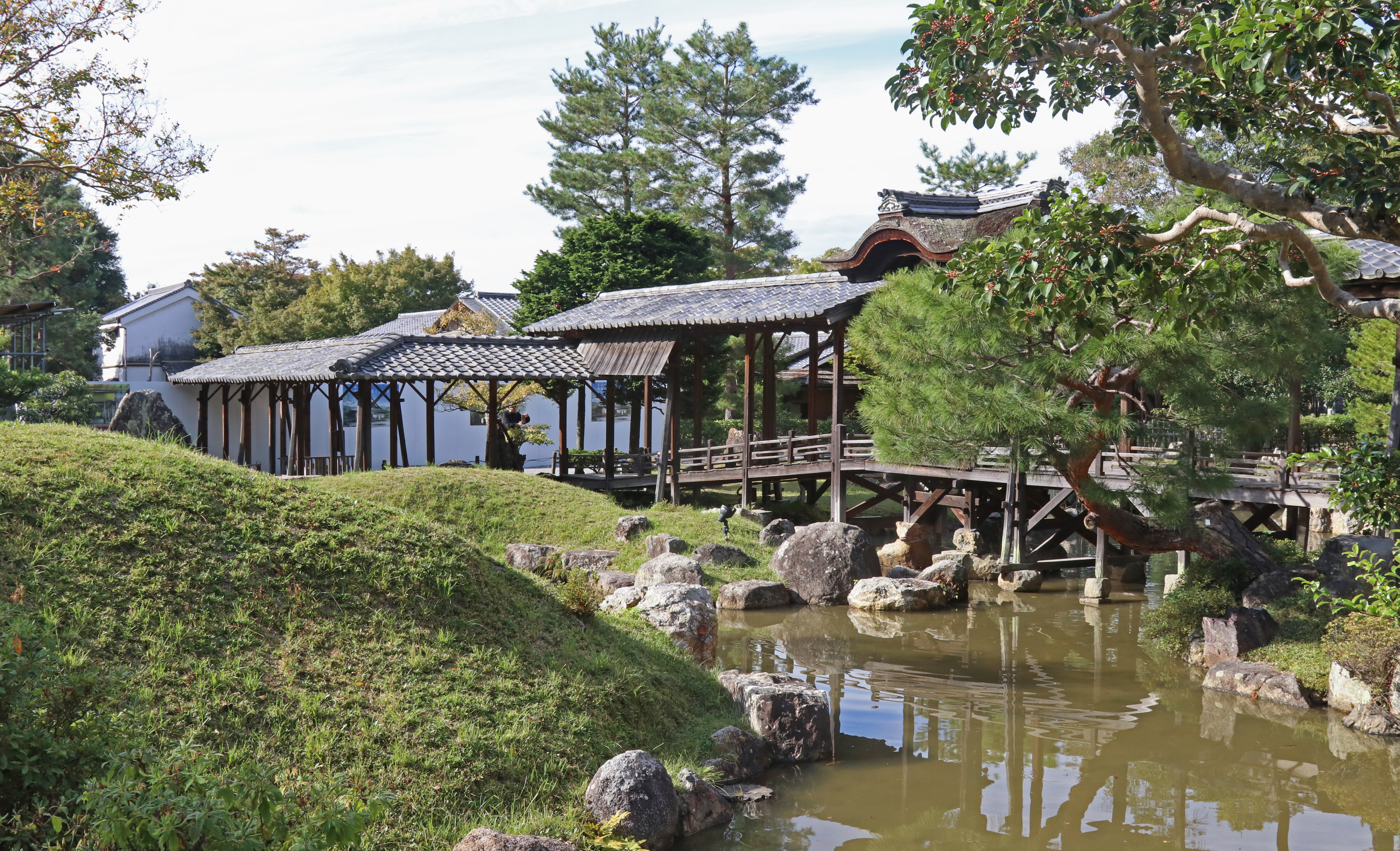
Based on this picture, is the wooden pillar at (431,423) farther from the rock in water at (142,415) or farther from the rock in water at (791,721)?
the rock in water at (791,721)

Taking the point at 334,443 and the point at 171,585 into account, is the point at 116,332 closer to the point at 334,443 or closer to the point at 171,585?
the point at 334,443

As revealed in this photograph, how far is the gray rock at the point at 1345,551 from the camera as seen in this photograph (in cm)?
1084

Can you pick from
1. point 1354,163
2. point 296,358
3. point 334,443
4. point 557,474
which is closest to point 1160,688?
point 1354,163

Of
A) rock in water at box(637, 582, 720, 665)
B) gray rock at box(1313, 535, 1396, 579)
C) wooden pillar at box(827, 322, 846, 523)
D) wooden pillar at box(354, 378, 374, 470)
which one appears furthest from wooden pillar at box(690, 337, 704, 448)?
gray rock at box(1313, 535, 1396, 579)

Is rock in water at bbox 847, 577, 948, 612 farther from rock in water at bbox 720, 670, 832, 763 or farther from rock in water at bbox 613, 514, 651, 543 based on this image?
rock in water at bbox 720, 670, 832, 763

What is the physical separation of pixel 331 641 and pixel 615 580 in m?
7.65

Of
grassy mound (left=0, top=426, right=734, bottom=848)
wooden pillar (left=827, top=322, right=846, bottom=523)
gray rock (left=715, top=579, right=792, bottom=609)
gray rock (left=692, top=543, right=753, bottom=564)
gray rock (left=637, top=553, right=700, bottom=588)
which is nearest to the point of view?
grassy mound (left=0, top=426, right=734, bottom=848)

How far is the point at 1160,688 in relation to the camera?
444 inches

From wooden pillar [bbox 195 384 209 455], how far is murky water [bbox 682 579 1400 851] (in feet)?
59.7

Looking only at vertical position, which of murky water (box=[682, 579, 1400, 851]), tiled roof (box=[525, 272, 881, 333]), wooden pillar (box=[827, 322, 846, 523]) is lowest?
murky water (box=[682, 579, 1400, 851])

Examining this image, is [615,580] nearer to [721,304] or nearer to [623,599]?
[623,599]

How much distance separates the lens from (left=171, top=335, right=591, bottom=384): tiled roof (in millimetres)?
19672

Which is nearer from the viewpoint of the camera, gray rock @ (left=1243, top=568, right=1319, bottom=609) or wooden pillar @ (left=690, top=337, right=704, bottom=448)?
gray rock @ (left=1243, top=568, right=1319, bottom=609)

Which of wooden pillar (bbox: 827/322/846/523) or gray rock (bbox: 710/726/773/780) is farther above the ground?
wooden pillar (bbox: 827/322/846/523)
